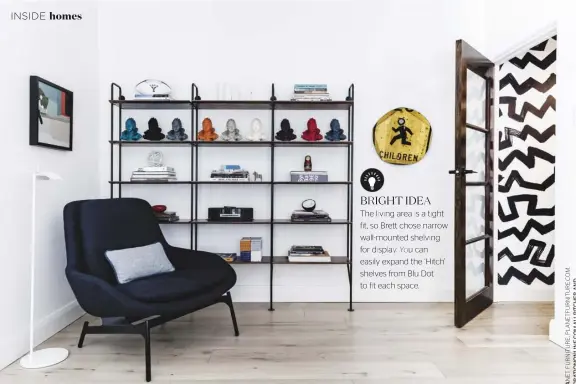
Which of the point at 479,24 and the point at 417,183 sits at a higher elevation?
the point at 479,24

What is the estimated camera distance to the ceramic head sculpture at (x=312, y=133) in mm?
3318

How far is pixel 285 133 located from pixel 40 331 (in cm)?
221

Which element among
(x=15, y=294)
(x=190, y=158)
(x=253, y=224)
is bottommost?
(x=15, y=294)

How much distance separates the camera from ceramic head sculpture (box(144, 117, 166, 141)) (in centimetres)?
332

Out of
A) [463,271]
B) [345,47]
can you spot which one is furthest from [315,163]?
[463,271]

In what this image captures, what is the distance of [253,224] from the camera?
3500 mm

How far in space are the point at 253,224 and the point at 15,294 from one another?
1.74 meters

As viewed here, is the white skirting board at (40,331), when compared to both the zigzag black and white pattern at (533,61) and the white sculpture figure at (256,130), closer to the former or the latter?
the white sculpture figure at (256,130)

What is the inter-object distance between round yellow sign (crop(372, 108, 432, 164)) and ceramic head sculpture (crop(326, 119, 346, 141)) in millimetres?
365

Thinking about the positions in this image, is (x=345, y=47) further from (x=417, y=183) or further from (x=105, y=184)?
(x=105, y=184)

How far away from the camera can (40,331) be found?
2.63m

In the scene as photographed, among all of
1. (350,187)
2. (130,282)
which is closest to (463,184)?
(350,187)

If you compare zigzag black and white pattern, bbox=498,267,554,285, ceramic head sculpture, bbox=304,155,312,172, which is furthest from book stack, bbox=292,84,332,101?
zigzag black and white pattern, bbox=498,267,554,285

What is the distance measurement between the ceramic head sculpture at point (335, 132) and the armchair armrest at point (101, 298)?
76.3 inches
